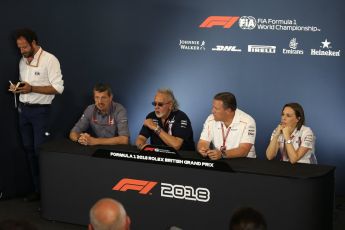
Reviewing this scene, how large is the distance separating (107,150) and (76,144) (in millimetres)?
517

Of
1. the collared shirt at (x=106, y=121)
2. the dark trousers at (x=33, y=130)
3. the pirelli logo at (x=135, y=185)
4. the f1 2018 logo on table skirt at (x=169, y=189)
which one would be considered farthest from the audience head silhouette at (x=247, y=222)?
the dark trousers at (x=33, y=130)

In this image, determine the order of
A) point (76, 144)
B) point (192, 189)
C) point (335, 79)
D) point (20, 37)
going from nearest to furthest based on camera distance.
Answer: point (192, 189) → point (76, 144) → point (20, 37) → point (335, 79)

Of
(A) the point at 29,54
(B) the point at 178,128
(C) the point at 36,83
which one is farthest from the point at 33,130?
(B) the point at 178,128

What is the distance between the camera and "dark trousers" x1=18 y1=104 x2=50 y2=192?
223 inches

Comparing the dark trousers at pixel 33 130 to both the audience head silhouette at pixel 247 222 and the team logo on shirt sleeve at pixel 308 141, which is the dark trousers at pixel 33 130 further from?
the audience head silhouette at pixel 247 222

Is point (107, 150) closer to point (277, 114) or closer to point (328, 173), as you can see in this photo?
point (328, 173)

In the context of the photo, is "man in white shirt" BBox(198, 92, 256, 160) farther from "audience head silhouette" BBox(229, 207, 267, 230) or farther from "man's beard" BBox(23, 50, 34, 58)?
"audience head silhouette" BBox(229, 207, 267, 230)

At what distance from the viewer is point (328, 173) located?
171 inches

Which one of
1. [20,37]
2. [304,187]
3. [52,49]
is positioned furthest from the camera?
[52,49]

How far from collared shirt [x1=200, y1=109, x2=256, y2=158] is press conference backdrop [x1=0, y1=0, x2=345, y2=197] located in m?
1.26

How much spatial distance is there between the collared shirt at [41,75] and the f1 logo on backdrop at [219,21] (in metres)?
1.60

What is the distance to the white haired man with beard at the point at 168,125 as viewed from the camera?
204 inches

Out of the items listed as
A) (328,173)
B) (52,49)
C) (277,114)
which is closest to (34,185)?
(52,49)

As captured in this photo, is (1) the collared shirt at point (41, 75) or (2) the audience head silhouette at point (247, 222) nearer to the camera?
(2) the audience head silhouette at point (247, 222)
